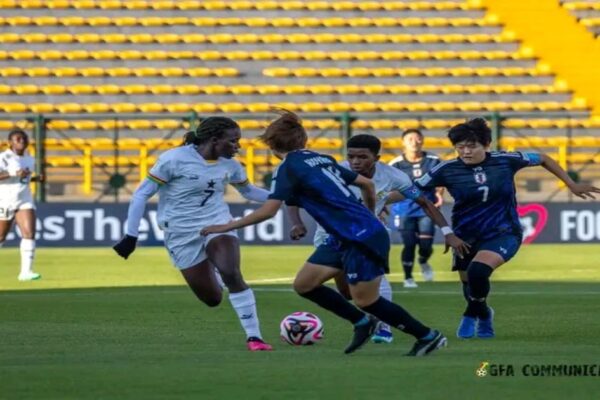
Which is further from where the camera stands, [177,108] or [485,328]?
[177,108]

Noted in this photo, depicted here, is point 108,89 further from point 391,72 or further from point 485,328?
point 485,328

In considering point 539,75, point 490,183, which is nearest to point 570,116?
point 539,75

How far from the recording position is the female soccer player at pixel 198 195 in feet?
40.8

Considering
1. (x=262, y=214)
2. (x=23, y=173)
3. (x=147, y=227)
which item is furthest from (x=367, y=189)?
(x=147, y=227)

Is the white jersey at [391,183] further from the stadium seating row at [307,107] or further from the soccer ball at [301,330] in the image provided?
the stadium seating row at [307,107]

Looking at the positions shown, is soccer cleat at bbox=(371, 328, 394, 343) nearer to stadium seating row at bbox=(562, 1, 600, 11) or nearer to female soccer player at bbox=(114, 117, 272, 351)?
female soccer player at bbox=(114, 117, 272, 351)

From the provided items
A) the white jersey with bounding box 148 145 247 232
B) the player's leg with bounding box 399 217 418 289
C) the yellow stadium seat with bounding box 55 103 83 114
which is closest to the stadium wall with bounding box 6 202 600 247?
the yellow stadium seat with bounding box 55 103 83 114

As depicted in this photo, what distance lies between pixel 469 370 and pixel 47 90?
26.5 meters

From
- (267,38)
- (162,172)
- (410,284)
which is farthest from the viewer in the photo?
(267,38)

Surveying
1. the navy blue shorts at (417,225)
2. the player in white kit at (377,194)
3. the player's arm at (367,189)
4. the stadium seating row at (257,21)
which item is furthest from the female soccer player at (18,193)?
the stadium seating row at (257,21)

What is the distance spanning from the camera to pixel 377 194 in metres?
12.9

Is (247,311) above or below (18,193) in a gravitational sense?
below

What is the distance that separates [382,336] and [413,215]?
791 cm

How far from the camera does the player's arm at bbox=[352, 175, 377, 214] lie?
36.8 ft
